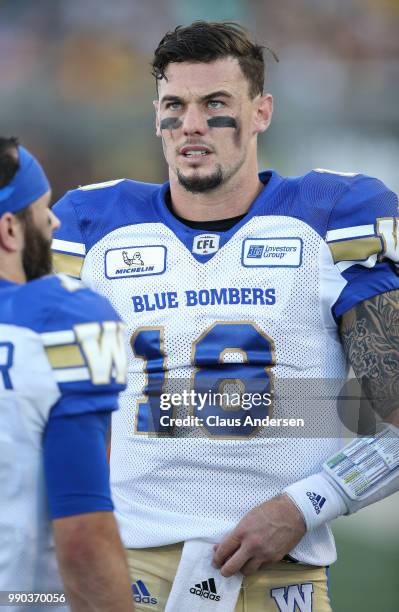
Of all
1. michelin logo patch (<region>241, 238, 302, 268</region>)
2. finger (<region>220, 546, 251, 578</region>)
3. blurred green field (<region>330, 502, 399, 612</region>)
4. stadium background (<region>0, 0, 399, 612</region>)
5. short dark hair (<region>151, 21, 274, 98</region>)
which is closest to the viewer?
finger (<region>220, 546, 251, 578</region>)

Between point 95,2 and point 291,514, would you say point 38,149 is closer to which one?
point 95,2

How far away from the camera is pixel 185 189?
2.44 metres

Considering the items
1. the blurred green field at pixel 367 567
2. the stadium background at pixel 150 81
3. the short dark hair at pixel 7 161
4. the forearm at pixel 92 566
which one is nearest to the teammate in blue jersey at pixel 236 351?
the forearm at pixel 92 566

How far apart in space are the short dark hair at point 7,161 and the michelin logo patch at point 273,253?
0.83 m

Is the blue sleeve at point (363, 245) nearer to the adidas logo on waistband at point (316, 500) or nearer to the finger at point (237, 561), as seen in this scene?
the adidas logo on waistband at point (316, 500)

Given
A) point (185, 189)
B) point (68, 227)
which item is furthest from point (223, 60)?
point (68, 227)

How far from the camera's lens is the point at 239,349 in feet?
7.47

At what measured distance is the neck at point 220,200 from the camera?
8.02ft

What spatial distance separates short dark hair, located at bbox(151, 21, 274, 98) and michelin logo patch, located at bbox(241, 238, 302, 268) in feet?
1.36

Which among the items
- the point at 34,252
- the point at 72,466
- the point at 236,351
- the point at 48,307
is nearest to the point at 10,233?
the point at 34,252

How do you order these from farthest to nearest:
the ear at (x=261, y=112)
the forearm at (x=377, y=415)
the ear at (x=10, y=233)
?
the ear at (x=261, y=112), the forearm at (x=377, y=415), the ear at (x=10, y=233)

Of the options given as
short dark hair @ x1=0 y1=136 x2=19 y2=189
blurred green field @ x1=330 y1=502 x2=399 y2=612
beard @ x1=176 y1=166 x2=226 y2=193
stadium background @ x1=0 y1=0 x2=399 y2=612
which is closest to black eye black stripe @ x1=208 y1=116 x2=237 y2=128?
beard @ x1=176 y1=166 x2=226 y2=193

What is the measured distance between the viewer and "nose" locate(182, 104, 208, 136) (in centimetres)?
238

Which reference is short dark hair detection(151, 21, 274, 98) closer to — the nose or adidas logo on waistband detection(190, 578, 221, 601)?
the nose
